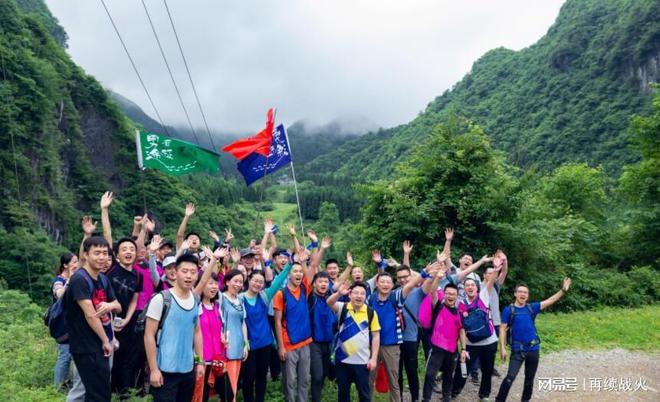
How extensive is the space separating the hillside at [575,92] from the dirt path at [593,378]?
4774cm

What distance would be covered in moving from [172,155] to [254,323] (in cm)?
546

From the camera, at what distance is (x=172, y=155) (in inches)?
375

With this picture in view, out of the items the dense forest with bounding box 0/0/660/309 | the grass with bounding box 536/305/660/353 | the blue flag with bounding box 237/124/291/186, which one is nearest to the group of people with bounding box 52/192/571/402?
the dense forest with bounding box 0/0/660/309

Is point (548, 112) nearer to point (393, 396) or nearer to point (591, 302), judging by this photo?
point (591, 302)

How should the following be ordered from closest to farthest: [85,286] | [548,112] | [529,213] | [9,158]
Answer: [85,286]
[529,213]
[9,158]
[548,112]

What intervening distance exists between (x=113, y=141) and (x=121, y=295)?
58643mm

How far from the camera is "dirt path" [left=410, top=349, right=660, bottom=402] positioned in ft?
23.3

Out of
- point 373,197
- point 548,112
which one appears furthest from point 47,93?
point 548,112

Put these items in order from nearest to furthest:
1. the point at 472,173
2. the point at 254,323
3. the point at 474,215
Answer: the point at 254,323 → the point at 474,215 → the point at 472,173

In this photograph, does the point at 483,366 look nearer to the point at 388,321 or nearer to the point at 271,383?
the point at 388,321

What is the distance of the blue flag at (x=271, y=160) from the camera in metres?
10.1

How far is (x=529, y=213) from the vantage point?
13656 mm

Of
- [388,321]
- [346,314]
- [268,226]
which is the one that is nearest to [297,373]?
[346,314]

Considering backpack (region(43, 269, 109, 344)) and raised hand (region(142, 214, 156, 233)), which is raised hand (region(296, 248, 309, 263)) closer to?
raised hand (region(142, 214, 156, 233))
